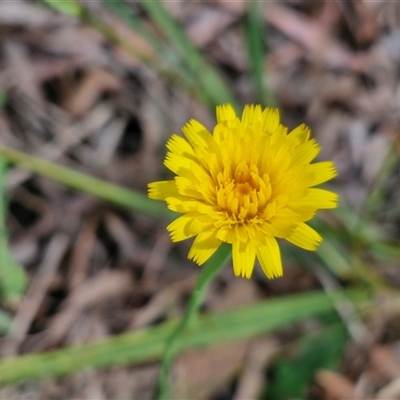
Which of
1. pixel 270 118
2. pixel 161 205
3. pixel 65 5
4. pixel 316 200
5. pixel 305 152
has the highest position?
pixel 65 5

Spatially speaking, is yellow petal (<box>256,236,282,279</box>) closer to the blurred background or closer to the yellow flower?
the yellow flower

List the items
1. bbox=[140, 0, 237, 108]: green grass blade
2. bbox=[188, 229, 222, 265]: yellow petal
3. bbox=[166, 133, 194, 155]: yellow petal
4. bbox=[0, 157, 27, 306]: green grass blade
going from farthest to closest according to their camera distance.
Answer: bbox=[0, 157, 27, 306]: green grass blade < bbox=[140, 0, 237, 108]: green grass blade < bbox=[166, 133, 194, 155]: yellow petal < bbox=[188, 229, 222, 265]: yellow petal

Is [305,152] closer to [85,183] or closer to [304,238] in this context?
[304,238]

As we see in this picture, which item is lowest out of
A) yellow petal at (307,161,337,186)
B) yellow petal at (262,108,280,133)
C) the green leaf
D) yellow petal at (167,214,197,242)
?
yellow petal at (167,214,197,242)

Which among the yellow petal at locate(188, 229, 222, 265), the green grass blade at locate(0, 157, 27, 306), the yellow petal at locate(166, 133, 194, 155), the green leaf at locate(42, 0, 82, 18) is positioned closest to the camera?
the yellow petal at locate(188, 229, 222, 265)

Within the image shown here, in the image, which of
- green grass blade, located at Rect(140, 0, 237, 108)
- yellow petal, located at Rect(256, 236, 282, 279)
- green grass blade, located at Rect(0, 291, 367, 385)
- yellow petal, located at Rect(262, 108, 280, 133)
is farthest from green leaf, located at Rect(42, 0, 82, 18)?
green grass blade, located at Rect(0, 291, 367, 385)

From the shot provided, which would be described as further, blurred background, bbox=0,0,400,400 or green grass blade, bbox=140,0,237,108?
blurred background, bbox=0,0,400,400

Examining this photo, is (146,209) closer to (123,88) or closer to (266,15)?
(123,88)

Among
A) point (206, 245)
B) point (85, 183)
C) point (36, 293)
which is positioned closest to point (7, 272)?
point (36, 293)
